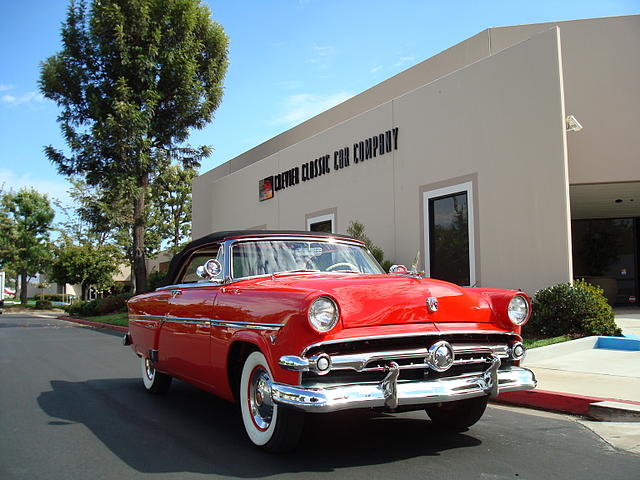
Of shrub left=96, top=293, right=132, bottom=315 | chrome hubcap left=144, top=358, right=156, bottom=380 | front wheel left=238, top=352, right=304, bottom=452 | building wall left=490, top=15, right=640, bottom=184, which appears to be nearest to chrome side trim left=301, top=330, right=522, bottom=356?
front wheel left=238, top=352, right=304, bottom=452

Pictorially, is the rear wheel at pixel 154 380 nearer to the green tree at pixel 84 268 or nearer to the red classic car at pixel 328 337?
the red classic car at pixel 328 337

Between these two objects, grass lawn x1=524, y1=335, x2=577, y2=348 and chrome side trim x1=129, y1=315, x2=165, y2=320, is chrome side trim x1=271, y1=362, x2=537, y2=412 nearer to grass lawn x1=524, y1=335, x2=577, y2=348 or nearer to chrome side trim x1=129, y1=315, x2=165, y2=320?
chrome side trim x1=129, y1=315, x2=165, y2=320

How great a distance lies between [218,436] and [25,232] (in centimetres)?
4739

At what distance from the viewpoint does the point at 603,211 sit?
722 inches

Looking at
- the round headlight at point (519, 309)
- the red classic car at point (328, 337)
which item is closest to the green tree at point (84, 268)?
the red classic car at point (328, 337)

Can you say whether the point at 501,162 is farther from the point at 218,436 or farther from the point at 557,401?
the point at 218,436

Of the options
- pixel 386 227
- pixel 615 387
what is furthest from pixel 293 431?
pixel 386 227

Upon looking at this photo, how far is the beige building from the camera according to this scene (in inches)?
442

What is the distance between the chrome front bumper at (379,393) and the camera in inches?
133

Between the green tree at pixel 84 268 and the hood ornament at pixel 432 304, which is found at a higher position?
the green tree at pixel 84 268

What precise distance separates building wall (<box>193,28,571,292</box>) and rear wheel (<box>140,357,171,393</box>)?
7.62 m

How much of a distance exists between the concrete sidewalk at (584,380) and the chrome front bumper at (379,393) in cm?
240

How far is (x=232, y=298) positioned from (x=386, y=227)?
11.1 metres

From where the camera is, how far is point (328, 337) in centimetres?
350
